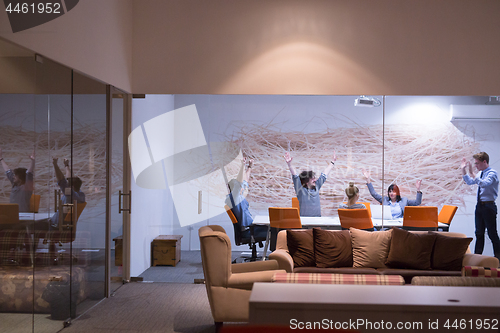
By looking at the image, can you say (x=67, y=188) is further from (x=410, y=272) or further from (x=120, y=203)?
(x=410, y=272)

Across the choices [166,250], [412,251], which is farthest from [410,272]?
[166,250]

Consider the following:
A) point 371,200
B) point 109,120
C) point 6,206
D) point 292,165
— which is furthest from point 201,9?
point 6,206

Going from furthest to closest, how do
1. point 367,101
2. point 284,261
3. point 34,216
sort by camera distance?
point 367,101 → point 284,261 → point 34,216

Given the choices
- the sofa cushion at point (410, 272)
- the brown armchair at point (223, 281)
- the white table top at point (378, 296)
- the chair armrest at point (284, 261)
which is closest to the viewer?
the white table top at point (378, 296)

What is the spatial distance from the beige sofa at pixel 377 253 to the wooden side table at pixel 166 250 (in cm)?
169

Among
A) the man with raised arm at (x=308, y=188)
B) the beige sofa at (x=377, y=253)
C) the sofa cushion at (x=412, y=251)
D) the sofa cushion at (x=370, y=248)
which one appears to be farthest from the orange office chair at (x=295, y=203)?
the sofa cushion at (x=412, y=251)

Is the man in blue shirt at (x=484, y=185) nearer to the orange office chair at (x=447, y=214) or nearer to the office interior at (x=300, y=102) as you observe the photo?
the office interior at (x=300, y=102)

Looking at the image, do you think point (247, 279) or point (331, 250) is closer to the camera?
point (247, 279)

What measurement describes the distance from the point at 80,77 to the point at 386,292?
3.48m

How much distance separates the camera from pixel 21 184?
3.39m

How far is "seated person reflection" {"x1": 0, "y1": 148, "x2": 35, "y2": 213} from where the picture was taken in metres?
3.27

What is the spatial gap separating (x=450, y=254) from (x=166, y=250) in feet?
11.6

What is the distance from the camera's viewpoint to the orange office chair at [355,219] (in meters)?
5.91

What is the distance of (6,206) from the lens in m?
3.20
